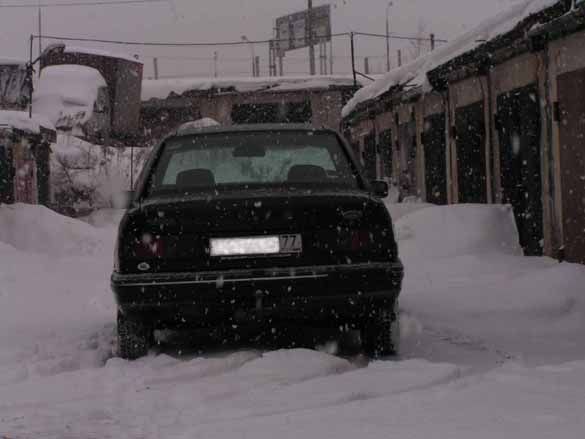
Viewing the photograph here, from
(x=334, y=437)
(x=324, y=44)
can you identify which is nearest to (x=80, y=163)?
(x=334, y=437)

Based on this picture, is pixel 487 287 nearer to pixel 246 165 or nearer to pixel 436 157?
pixel 246 165

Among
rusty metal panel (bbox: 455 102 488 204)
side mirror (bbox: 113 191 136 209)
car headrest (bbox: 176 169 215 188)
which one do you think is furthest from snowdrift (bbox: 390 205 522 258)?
side mirror (bbox: 113 191 136 209)

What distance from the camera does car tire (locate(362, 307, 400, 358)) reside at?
5.67m

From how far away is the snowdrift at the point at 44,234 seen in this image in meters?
16.3

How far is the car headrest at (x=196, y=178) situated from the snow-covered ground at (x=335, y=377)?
1086mm

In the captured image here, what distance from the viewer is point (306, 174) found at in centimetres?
618

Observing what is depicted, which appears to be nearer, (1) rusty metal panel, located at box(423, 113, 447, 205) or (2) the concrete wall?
(1) rusty metal panel, located at box(423, 113, 447, 205)

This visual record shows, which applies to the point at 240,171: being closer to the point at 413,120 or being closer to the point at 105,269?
the point at 105,269

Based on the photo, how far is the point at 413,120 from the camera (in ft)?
66.8

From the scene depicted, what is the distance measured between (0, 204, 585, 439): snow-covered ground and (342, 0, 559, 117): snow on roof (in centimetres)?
366

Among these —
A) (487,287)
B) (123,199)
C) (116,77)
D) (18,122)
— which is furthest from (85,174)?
(123,199)

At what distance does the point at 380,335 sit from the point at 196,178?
158 centimetres

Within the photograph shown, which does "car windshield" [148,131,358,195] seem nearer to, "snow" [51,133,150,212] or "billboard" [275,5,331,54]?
"snow" [51,133,150,212]

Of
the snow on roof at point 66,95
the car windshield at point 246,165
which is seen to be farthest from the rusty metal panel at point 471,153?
the snow on roof at point 66,95
